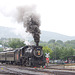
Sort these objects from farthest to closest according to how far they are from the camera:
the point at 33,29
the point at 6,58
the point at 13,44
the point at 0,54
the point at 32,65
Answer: the point at 13,44 < the point at 0,54 < the point at 6,58 < the point at 33,29 < the point at 32,65

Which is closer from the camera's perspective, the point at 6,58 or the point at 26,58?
the point at 26,58

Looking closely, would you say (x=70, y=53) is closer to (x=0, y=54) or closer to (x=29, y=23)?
(x=0, y=54)

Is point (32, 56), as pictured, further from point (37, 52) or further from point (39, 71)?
point (39, 71)

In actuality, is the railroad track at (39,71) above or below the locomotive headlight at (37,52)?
below

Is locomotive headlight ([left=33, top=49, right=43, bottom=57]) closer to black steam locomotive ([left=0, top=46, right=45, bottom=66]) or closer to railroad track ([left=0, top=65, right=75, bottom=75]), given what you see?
black steam locomotive ([left=0, top=46, right=45, bottom=66])

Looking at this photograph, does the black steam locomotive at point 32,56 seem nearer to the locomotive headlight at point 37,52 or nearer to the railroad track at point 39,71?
the locomotive headlight at point 37,52

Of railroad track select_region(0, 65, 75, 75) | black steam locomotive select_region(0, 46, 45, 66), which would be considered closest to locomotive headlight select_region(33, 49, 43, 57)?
black steam locomotive select_region(0, 46, 45, 66)

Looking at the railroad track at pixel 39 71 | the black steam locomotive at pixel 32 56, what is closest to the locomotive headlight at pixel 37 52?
the black steam locomotive at pixel 32 56

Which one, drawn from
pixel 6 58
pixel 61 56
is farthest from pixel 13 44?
pixel 6 58

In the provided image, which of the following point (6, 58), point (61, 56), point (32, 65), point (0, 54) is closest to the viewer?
point (32, 65)

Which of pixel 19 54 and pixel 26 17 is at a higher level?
pixel 26 17

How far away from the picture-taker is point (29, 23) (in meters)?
34.8

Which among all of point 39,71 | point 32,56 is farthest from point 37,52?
point 39,71

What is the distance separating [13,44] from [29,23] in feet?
208
